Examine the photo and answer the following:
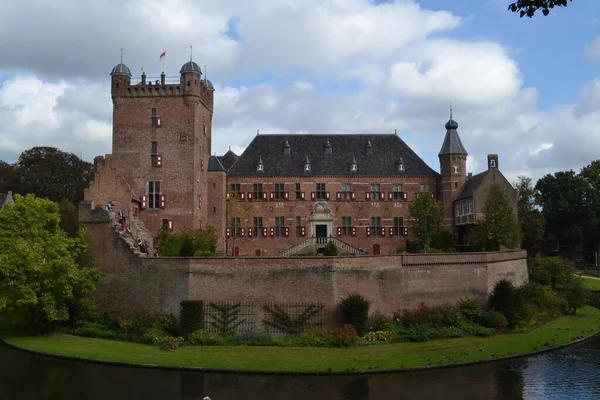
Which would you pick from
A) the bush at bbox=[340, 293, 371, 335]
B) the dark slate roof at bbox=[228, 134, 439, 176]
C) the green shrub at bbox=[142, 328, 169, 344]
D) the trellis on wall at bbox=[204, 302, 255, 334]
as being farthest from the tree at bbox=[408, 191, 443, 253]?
the green shrub at bbox=[142, 328, 169, 344]

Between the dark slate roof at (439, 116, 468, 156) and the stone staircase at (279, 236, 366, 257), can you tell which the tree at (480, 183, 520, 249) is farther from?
the stone staircase at (279, 236, 366, 257)

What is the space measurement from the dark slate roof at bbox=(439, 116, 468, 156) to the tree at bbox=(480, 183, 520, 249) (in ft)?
18.8

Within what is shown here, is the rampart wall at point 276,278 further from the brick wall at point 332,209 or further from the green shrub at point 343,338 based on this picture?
the brick wall at point 332,209

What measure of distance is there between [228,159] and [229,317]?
22.4 meters

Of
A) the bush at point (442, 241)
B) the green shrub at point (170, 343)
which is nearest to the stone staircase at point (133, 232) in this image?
the green shrub at point (170, 343)

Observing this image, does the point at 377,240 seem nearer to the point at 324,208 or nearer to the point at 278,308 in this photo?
the point at 324,208

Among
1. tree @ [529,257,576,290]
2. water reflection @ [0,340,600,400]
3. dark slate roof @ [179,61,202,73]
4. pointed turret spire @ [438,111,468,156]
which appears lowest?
Result: water reflection @ [0,340,600,400]

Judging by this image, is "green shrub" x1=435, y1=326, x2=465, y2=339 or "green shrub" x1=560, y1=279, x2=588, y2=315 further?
"green shrub" x1=560, y1=279, x2=588, y2=315

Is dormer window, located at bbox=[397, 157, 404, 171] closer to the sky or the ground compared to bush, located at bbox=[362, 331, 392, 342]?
closer to the sky

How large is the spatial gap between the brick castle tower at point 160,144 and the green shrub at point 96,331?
1300 centimetres

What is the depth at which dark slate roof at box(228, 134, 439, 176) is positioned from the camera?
47938 millimetres

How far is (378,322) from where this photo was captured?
28516 millimetres

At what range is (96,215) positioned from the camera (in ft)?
102

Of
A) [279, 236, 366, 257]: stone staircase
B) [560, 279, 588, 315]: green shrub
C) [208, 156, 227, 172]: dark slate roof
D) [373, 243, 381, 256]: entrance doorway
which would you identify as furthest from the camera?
[373, 243, 381, 256]: entrance doorway
